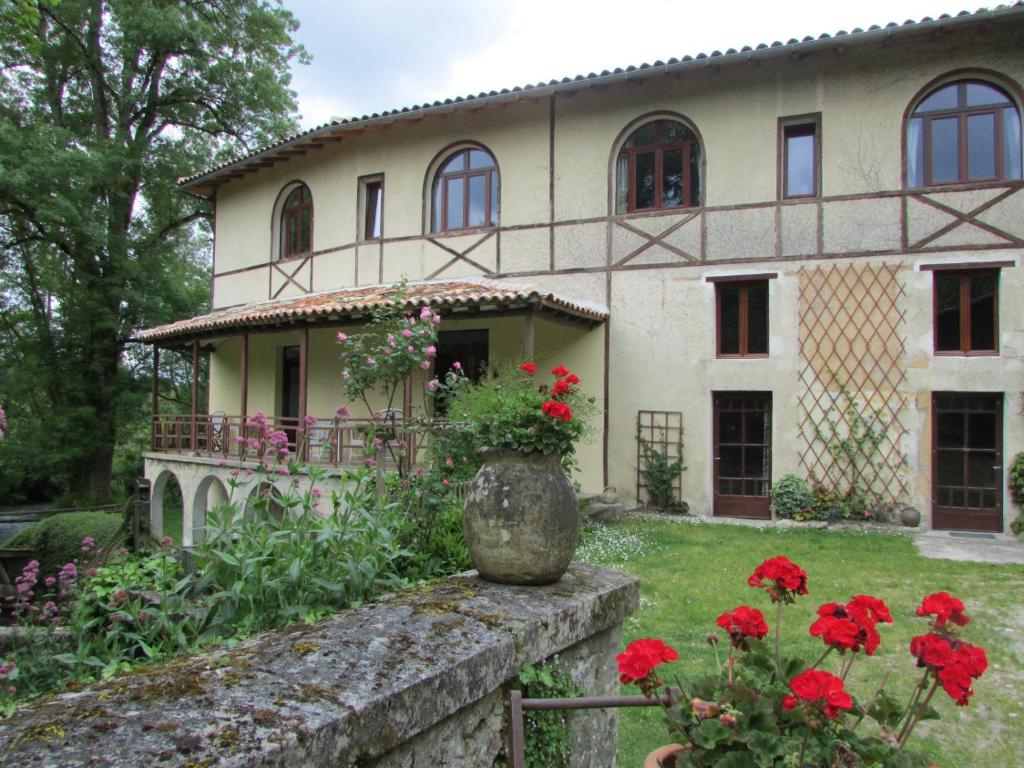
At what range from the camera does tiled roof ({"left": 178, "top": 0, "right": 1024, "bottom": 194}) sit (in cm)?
909

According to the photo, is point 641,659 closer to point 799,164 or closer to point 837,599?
point 837,599

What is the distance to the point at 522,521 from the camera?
249cm

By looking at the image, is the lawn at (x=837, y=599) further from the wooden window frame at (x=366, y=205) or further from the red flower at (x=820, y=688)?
the wooden window frame at (x=366, y=205)

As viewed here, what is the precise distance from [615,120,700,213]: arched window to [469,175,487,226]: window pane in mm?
2580

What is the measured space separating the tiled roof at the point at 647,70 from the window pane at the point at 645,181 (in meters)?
1.30

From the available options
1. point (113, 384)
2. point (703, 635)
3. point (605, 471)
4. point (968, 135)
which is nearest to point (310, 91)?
point (113, 384)

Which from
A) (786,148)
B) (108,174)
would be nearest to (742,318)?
(786,148)

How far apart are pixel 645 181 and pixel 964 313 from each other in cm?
517

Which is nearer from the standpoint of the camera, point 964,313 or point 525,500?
point 525,500

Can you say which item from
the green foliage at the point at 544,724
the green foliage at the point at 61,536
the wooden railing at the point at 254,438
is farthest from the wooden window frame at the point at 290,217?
the green foliage at the point at 544,724

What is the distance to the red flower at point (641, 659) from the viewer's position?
56.8 inches

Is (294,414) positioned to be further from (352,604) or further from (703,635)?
(352,604)

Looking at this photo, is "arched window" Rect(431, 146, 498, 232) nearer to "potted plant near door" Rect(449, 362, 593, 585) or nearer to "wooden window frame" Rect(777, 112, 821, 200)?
"wooden window frame" Rect(777, 112, 821, 200)

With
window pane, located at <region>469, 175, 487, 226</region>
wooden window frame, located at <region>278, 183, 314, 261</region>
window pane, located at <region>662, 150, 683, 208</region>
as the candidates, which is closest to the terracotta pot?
window pane, located at <region>662, 150, 683, 208</region>
